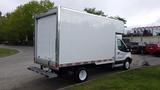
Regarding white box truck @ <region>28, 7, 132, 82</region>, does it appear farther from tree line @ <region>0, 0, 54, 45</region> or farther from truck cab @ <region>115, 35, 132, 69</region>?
tree line @ <region>0, 0, 54, 45</region>

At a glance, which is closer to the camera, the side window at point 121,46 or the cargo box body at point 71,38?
the cargo box body at point 71,38

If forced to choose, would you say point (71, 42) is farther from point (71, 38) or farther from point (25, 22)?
point (25, 22)

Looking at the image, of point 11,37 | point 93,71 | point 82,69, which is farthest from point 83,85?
point 11,37

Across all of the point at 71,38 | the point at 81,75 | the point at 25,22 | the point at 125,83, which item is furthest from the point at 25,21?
the point at 125,83

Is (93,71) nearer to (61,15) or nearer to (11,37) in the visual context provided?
(61,15)

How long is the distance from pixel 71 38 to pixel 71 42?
0.56 ft

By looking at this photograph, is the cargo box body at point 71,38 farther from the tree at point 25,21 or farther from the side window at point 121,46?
the tree at point 25,21

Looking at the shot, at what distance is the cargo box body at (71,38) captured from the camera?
31.1 feet

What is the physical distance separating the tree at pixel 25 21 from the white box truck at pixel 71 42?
4654cm

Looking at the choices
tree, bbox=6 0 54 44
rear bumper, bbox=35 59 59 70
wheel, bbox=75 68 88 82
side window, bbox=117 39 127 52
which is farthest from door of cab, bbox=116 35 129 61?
tree, bbox=6 0 54 44

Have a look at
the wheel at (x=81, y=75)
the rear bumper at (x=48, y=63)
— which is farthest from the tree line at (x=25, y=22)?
the wheel at (x=81, y=75)

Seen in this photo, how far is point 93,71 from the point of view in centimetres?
1351

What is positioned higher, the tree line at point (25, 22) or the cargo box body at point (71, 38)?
the tree line at point (25, 22)

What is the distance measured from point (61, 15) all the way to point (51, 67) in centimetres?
226
